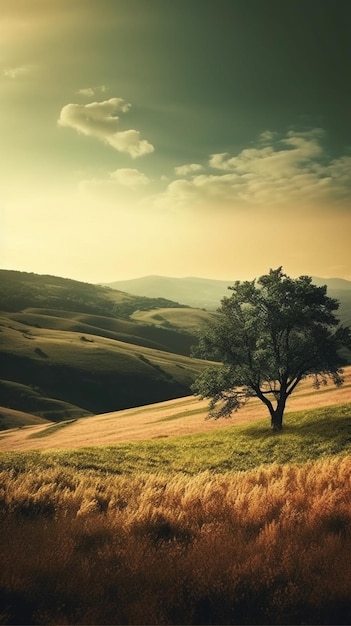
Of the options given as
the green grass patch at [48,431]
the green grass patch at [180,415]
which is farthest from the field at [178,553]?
the green grass patch at [48,431]

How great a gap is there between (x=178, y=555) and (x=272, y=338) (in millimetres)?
33420

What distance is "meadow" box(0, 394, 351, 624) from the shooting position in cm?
563

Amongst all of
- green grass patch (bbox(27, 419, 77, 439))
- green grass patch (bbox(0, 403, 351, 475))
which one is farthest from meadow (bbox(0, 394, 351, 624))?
green grass patch (bbox(27, 419, 77, 439))

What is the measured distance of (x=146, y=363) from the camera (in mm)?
195125

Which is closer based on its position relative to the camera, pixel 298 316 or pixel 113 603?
pixel 113 603

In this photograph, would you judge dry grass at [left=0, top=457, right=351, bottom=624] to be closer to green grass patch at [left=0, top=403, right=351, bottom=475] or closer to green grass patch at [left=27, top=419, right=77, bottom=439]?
green grass patch at [left=0, top=403, right=351, bottom=475]

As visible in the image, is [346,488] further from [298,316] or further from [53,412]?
[53,412]

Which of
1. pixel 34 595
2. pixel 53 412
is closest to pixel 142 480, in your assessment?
pixel 34 595

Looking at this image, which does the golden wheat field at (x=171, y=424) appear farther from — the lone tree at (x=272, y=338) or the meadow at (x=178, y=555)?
the meadow at (x=178, y=555)

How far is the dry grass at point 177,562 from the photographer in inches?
221

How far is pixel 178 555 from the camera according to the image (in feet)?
23.2

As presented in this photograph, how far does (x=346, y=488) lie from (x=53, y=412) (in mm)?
141721

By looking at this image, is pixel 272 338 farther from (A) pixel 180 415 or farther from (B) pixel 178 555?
(A) pixel 180 415

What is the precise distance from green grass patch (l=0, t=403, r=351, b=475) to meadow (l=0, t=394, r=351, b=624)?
45.4 ft
